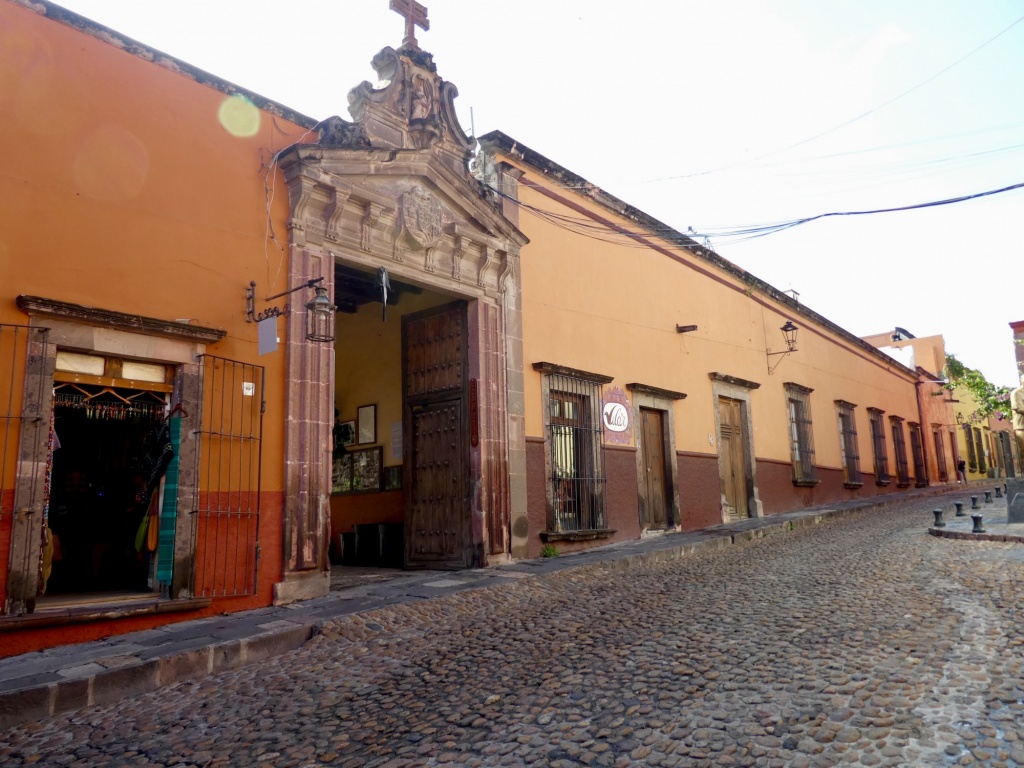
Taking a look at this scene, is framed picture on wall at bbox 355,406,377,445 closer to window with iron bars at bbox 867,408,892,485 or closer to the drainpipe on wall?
window with iron bars at bbox 867,408,892,485

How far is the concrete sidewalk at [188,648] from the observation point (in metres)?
4.51

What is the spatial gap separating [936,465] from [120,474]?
95.2 ft

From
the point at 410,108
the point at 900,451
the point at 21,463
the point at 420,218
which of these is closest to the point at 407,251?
the point at 420,218

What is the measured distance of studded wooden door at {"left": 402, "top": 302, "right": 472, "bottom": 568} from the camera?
968 cm

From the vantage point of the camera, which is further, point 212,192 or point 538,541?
point 538,541

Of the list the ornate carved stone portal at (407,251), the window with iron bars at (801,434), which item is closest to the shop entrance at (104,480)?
the ornate carved stone portal at (407,251)

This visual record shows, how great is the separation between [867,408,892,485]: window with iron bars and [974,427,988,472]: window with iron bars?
13498 millimetres

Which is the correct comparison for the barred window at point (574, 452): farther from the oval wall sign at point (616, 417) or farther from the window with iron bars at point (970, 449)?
the window with iron bars at point (970, 449)

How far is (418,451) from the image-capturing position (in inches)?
408

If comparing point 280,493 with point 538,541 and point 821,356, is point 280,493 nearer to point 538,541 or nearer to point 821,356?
point 538,541

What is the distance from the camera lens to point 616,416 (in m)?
11.8

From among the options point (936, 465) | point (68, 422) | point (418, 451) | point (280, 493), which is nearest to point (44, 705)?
point (280, 493)

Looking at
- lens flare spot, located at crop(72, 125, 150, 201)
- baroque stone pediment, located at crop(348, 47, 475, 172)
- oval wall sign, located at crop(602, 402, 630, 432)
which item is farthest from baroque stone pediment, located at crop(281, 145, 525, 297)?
oval wall sign, located at crop(602, 402, 630, 432)

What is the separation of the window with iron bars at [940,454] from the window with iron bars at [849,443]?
1002cm
